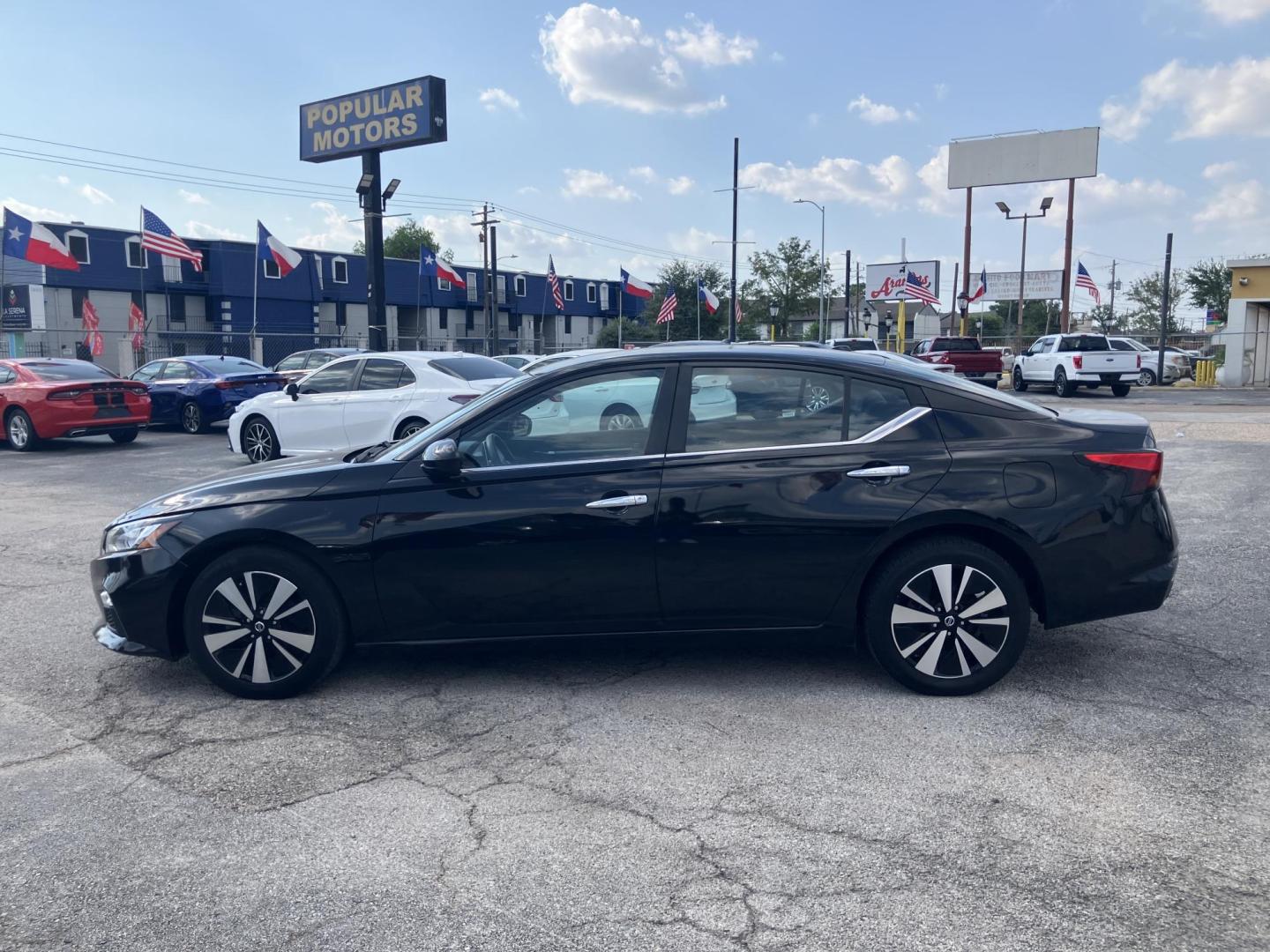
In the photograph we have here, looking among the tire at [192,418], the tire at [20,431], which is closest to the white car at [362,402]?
the tire at [20,431]

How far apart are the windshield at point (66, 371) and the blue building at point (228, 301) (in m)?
17.8

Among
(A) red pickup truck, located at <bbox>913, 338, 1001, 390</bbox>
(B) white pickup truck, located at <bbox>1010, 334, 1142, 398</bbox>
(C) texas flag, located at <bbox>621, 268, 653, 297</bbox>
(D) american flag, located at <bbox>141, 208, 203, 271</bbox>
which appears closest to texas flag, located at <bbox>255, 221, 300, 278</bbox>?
(D) american flag, located at <bbox>141, 208, 203, 271</bbox>

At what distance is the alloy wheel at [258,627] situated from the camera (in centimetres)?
458

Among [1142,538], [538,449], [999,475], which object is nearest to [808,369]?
[999,475]

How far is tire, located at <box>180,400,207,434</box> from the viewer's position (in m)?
18.7

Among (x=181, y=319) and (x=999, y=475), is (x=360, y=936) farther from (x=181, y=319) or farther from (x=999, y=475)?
(x=181, y=319)

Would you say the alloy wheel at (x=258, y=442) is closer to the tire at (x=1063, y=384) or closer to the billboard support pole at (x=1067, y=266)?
the tire at (x=1063, y=384)

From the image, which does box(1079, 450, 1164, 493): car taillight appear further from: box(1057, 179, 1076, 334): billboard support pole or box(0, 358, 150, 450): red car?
box(1057, 179, 1076, 334): billboard support pole

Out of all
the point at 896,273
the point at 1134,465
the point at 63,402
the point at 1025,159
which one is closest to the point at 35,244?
the point at 63,402

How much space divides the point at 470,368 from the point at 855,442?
359 inches

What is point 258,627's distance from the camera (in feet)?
15.1

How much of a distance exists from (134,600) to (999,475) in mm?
3916

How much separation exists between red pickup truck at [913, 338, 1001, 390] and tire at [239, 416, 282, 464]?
64.4 ft

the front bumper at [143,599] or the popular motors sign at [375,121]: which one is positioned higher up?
the popular motors sign at [375,121]
